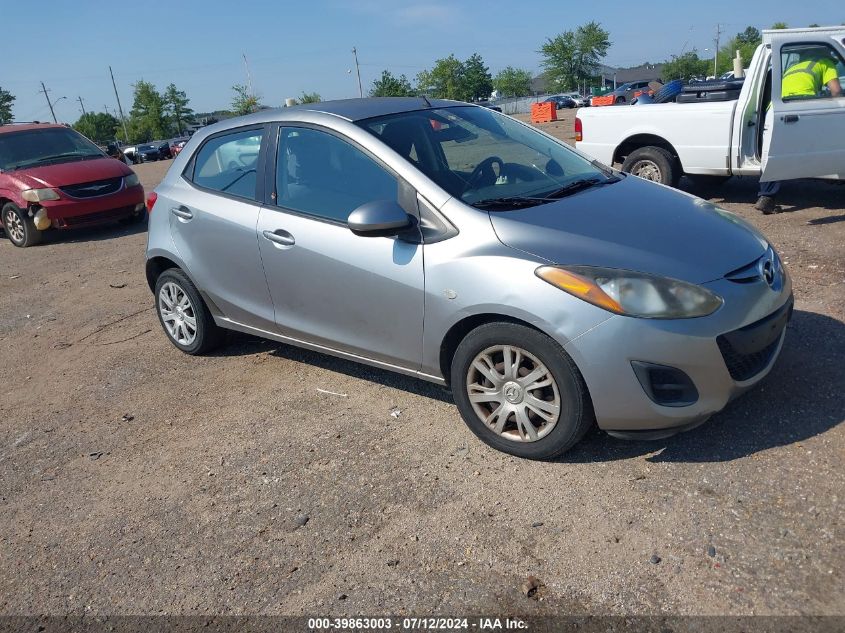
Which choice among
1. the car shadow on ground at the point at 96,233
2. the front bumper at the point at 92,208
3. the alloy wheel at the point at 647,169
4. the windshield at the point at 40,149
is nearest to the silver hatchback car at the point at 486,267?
the alloy wheel at the point at 647,169

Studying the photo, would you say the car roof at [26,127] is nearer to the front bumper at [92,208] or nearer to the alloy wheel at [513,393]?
the front bumper at [92,208]

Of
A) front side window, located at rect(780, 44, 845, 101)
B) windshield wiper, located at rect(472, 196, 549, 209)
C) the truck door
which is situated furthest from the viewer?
front side window, located at rect(780, 44, 845, 101)

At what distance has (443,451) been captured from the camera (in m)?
3.82

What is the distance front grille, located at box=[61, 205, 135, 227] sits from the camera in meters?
10.9

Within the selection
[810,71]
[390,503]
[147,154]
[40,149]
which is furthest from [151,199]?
[147,154]

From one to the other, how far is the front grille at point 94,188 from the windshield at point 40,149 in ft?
2.71

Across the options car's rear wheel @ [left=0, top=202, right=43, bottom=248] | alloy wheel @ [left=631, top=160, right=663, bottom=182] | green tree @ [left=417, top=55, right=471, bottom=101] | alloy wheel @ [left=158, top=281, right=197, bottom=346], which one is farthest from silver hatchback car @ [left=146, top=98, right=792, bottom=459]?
green tree @ [left=417, top=55, right=471, bottom=101]

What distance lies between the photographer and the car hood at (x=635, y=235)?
3.34 meters

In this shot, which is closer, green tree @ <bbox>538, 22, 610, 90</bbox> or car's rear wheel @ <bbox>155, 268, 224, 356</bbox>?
car's rear wheel @ <bbox>155, 268, 224, 356</bbox>

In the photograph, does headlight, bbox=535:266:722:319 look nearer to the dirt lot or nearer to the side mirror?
the dirt lot

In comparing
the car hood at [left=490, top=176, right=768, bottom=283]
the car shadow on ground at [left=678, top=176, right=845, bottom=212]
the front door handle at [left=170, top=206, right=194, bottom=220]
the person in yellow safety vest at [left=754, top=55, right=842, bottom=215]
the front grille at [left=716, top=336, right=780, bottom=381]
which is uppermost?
the person in yellow safety vest at [left=754, top=55, right=842, bottom=215]

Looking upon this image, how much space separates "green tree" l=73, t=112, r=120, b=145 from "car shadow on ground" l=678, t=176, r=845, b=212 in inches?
3921

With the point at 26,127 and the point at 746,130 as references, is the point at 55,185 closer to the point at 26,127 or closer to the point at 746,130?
the point at 26,127

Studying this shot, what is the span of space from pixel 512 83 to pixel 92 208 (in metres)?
100
